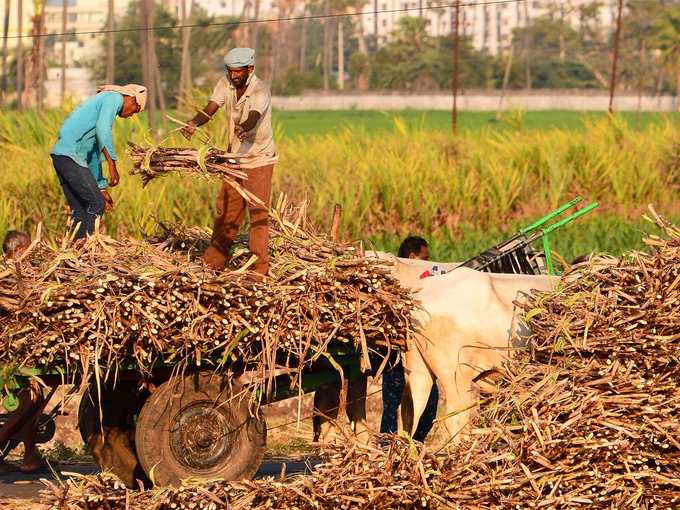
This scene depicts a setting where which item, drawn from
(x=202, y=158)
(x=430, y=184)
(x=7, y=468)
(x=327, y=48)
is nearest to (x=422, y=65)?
(x=327, y=48)

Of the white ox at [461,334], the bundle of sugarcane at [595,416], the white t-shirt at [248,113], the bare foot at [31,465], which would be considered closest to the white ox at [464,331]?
the white ox at [461,334]

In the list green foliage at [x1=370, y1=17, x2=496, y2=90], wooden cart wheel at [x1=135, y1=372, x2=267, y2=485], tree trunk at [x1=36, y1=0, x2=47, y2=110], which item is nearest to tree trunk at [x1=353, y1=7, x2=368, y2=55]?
green foliage at [x1=370, y1=17, x2=496, y2=90]

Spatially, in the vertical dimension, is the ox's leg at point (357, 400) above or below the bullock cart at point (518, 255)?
below

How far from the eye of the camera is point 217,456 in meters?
8.21

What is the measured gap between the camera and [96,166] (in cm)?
983

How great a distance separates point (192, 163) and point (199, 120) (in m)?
0.73

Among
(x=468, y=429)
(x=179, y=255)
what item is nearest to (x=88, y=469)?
(x=179, y=255)

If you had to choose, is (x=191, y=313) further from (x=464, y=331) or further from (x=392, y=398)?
(x=392, y=398)

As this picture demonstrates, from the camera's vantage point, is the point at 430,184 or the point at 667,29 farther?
the point at 667,29

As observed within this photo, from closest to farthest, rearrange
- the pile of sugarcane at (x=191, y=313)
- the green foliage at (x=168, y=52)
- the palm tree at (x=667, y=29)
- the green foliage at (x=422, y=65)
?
the pile of sugarcane at (x=191, y=313)
the green foliage at (x=168, y=52)
the palm tree at (x=667, y=29)
the green foliage at (x=422, y=65)

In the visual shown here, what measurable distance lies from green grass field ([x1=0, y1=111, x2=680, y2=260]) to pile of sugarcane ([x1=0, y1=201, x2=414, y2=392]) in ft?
23.2

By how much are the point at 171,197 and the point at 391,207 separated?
3.15 meters

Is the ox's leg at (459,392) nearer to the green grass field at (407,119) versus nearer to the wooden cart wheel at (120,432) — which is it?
the wooden cart wheel at (120,432)

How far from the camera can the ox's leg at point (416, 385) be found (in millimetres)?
8797
